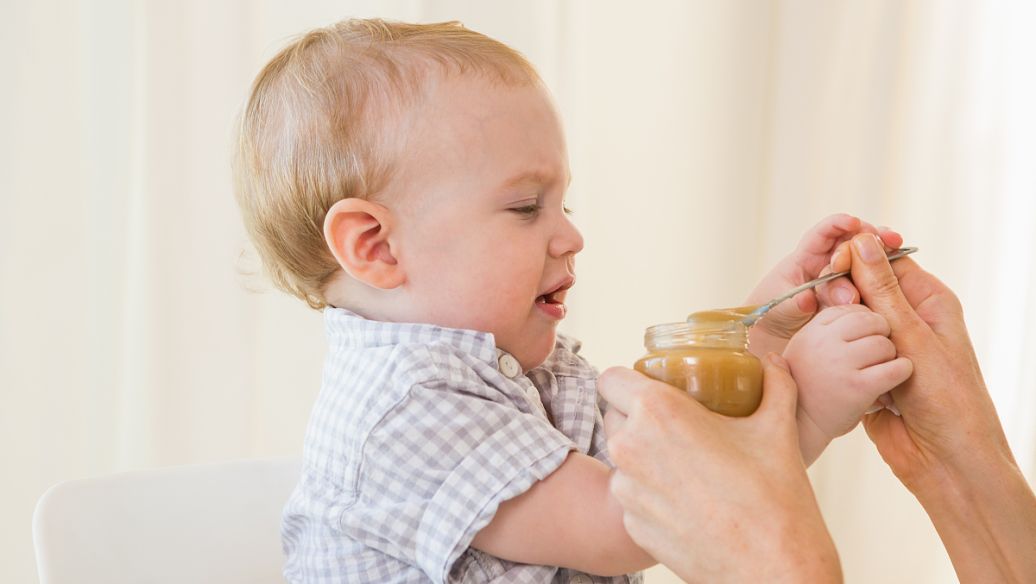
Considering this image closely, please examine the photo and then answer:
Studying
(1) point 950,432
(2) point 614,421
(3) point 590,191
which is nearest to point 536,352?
(2) point 614,421

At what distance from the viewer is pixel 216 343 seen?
1.96 meters

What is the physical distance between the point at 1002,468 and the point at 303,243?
88 centimetres

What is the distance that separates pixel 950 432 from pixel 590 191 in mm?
1481

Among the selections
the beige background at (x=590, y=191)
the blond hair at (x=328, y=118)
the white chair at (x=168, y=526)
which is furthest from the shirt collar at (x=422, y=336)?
the beige background at (x=590, y=191)

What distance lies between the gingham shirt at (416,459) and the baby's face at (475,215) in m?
0.05

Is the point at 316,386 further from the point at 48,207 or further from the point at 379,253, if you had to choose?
the point at 379,253

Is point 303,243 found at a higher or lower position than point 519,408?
higher

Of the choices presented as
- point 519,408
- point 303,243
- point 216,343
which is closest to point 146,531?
point 303,243

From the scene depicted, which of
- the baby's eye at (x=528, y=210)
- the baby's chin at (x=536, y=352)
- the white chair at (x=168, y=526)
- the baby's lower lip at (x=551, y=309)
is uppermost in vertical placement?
the baby's eye at (x=528, y=210)

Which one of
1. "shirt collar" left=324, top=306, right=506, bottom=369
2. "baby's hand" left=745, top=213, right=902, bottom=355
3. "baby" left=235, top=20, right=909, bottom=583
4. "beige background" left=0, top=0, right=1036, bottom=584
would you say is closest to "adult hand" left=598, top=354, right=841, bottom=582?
Result: "baby" left=235, top=20, right=909, bottom=583

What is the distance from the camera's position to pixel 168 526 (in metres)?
1.27

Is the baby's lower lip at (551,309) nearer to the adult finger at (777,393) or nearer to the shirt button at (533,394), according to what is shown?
the shirt button at (533,394)

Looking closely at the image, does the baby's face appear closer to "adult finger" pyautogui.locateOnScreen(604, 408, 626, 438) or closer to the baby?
the baby

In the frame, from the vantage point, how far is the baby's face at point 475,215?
1.14 metres
